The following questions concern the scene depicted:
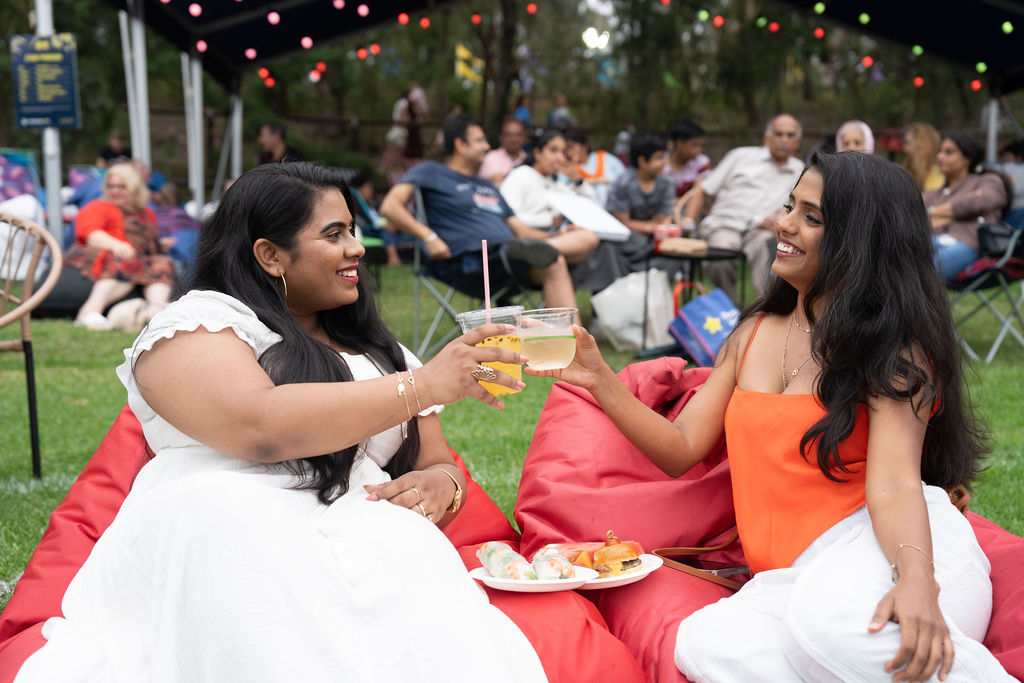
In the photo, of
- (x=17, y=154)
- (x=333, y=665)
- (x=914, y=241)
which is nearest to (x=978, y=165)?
(x=914, y=241)

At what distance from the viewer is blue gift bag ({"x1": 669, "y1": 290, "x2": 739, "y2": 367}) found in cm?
610

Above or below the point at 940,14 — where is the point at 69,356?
below

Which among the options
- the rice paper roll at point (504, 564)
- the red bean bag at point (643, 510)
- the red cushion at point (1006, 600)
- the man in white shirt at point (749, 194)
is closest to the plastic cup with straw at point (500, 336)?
the rice paper roll at point (504, 564)

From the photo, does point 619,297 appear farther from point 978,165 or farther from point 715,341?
point 978,165

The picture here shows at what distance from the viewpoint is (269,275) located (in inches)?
91.3

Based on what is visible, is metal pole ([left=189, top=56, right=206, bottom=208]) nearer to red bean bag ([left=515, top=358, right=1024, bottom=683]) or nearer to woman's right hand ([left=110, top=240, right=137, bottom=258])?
woman's right hand ([left=110, top=240, right=137, bottom=258])

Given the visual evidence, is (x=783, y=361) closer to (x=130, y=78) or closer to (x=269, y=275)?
(x=269, y=275)

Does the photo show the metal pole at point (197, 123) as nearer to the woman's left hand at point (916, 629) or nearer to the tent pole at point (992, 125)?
the tent pole at point (992, 125)

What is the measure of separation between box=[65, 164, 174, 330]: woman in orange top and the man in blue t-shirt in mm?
2552

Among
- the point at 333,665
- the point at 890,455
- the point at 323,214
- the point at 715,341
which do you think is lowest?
the point at 715,341

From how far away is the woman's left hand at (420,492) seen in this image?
2.23 metres

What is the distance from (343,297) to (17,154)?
34.2ft

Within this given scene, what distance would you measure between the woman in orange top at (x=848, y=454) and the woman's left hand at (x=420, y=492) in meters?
0.36

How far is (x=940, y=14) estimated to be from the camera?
1062 centimetres
